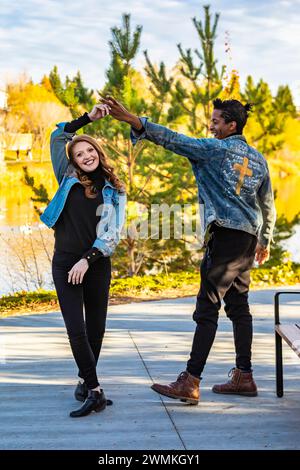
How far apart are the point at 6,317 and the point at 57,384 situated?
269 cm

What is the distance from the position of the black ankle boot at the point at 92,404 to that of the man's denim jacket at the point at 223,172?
3.47ft

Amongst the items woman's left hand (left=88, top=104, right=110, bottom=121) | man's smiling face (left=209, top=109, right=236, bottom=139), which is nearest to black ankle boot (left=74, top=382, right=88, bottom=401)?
woman's left hand (left=88, top=104, right=110, bottom=121)

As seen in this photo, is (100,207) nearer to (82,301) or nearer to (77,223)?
(77,223)

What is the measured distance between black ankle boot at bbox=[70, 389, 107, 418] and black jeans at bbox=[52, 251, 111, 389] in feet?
0.16

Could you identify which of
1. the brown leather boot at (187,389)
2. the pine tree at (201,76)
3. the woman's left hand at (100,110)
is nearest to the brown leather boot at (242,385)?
the brown leather boot at (187,389)

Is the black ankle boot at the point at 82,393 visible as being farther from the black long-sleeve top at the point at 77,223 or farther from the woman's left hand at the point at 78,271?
the black long-sleeve top at the point at 77,223

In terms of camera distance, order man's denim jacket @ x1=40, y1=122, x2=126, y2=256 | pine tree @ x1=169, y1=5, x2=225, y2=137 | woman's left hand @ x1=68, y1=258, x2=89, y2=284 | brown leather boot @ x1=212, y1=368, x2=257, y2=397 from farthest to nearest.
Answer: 1. pine tree @ x1=169, y1=5, x2=225, y2=137
2. brown leather boot @ x1=212, y1=368, x2=257, y2=397
3. man's denim jacket @ x1=40, y1=122, x2=126, y2=256
4. woman's left hand @ x1=68, y1=258, x2=89, y2=284

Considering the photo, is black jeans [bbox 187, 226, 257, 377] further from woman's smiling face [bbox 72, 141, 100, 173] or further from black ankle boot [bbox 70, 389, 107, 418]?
woman's smiling face [bbox 72, 141, 100, 173]

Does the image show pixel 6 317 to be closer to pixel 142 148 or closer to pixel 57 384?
pixel 57 384

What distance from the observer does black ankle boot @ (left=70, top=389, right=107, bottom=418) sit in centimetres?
402

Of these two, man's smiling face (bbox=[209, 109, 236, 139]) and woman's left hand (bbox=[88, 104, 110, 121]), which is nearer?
woman's left hand (bbox=[88, 104, 110, 121])

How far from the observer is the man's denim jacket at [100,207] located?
4.08 metres

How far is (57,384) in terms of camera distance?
4742 millimetres
